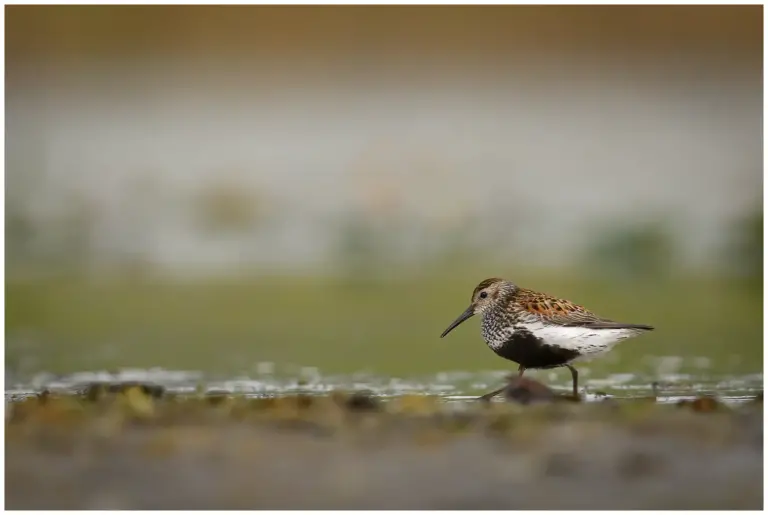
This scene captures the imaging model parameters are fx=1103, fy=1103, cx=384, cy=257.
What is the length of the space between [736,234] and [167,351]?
3318 millimetres

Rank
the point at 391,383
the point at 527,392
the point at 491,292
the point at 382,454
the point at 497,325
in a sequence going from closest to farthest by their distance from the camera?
the point at 382,454
the point at 527,392
the point at 497,325
the point at 491,292
the point at 391,383

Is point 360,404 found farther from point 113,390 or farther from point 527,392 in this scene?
point 113,390

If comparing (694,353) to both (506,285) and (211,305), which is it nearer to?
(506,285)

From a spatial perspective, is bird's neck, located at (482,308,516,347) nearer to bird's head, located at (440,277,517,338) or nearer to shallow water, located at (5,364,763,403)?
bird's head, located at (440,277,517,338)

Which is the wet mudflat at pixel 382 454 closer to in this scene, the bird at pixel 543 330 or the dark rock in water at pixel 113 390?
the dark rock in water at pixel 113 390

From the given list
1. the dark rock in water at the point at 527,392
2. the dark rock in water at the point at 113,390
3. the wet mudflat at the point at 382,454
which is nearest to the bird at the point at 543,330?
the dark rock in water at the point at 527,392

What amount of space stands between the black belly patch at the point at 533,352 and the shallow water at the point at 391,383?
0.19 meters

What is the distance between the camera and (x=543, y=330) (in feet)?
14.9

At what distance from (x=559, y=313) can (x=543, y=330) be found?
110 millimetres

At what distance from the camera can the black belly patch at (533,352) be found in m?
4.52

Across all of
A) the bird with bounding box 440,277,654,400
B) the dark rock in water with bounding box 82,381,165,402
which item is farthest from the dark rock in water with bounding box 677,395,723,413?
the dark rock in water with bounding box 82,381,165,402

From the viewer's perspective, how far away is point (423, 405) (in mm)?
4105

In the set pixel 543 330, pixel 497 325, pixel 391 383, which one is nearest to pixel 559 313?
pixel 543 330

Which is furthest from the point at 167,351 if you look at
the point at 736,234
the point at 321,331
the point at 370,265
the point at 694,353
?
the point at 736,234
